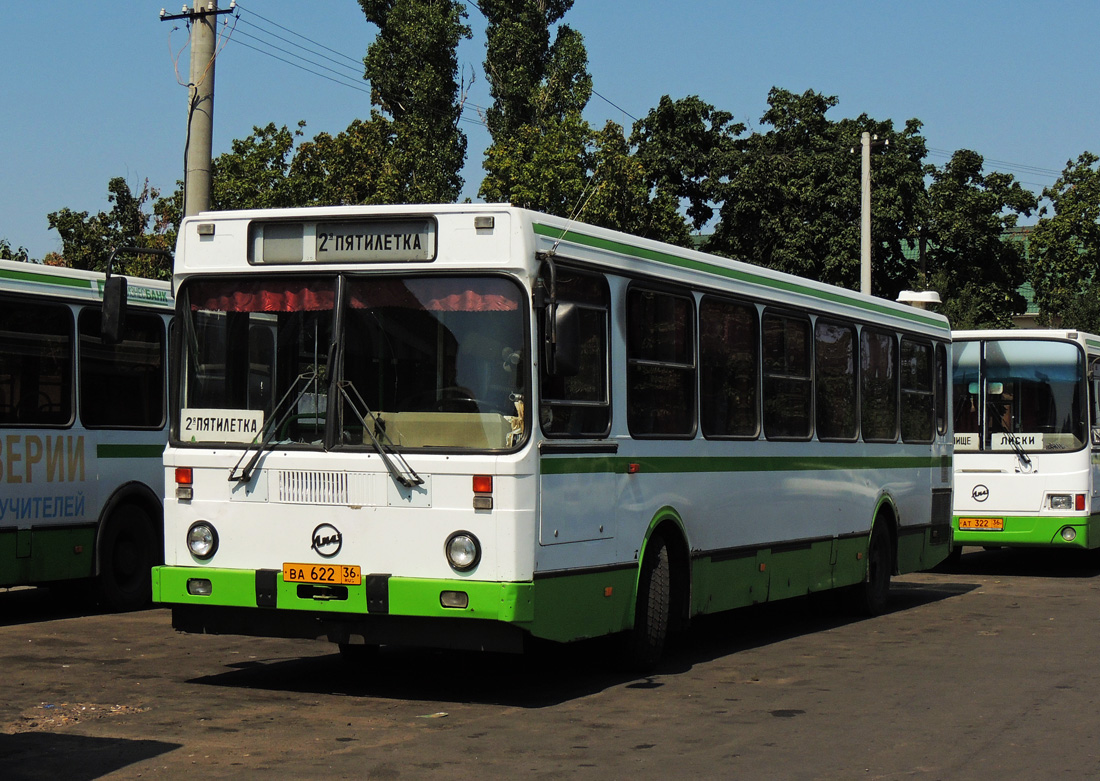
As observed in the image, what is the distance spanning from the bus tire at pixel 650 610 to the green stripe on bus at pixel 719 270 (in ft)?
6.36

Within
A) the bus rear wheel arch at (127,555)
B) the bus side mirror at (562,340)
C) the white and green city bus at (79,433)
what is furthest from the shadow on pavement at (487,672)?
the bus rear wheel arch at (127,555)

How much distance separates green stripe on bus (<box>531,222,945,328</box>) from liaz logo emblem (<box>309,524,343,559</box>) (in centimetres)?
213

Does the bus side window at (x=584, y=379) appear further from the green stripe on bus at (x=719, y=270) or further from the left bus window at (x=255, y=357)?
the left bus window at (x=255, y=357)

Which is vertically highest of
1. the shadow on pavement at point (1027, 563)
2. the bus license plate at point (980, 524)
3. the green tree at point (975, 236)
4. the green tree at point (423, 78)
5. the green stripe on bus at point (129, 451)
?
the green tree at point (423, 78)

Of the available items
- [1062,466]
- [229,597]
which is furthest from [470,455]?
[1062,466]

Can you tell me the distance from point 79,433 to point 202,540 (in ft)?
15.2

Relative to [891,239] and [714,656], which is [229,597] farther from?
[891,239]

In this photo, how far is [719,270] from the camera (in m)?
11.5

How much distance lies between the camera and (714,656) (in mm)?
11398

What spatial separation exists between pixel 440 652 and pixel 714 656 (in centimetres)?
205

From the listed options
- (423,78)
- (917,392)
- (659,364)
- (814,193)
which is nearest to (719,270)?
(659,364)

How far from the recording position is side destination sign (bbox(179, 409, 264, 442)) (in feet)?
30.5

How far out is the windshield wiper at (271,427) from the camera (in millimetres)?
9102

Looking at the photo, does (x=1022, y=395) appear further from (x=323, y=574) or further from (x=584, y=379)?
(x=323, y=574)
